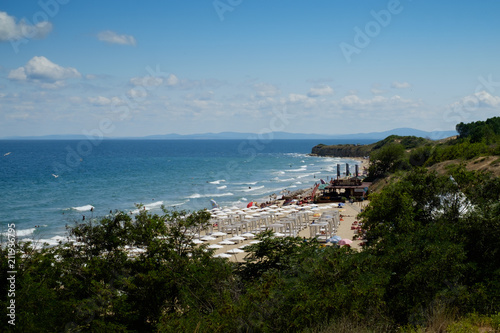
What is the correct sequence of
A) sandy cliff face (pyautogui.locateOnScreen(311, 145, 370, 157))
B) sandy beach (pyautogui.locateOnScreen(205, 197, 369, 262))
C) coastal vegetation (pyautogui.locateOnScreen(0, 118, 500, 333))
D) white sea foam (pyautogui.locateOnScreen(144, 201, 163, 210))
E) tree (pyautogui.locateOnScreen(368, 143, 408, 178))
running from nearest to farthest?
coastal vegetation (pyautogui.locateOnScreen(0, 118, 500, 333)) → sandy beach (pyautogui.locateOnScreen(205, 197, 369, 262)) → white sea foam (pyautogui.locateOnScreen(144, 201, 163, 210)) → tree (pyautogui.locateOnScreen(368, 143, 408, 178)) → sandy cliff face (pyautogui.locateOnScreen(311, 145, 370, 157))

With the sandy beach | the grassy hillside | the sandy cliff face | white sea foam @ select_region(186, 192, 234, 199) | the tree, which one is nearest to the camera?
the sandy beach

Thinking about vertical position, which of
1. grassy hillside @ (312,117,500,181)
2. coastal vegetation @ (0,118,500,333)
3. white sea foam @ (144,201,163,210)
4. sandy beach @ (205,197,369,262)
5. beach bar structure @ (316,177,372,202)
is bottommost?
white sea foam @ (144,201,163,210)

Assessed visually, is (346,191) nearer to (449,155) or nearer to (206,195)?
(449,155)

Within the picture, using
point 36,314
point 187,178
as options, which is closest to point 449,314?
point 36,314

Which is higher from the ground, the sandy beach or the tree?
the tree

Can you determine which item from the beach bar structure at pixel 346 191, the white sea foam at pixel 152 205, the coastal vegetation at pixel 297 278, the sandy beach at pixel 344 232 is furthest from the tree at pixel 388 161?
the coastal vegetation at pixel 297 278

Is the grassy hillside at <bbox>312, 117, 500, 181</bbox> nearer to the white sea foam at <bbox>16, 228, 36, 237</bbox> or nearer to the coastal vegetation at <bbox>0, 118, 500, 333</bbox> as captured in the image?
the coastal vegetation at <bbox>0, 118, 500, 333</bbox>

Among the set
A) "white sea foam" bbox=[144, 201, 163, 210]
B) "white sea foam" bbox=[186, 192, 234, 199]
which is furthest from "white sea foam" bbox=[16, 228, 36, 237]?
"white sea foam" bbox=[186, 192, 234, 199]

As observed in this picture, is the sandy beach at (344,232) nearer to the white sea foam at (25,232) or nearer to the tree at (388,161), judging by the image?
the tree at (388,161)
